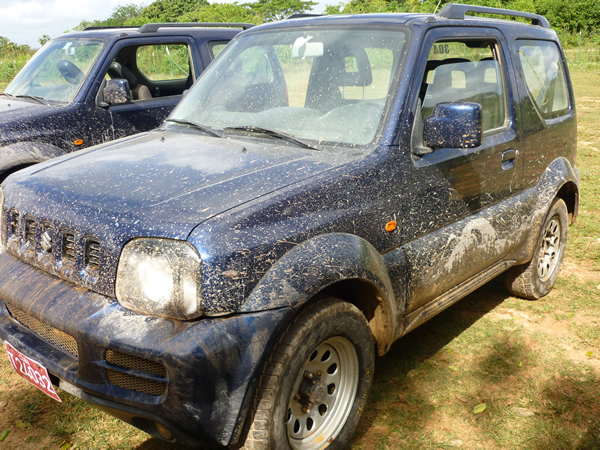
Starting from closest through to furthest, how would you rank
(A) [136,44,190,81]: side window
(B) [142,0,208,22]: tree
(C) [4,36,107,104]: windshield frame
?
(C) [4,36,107,104]: windshield frame → (A) [136,44,190,81]: side window → (B) [142,0,208,22]: tree

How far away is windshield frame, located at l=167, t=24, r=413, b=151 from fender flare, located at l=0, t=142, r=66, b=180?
6.38ft

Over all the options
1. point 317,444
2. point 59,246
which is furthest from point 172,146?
point 317,444

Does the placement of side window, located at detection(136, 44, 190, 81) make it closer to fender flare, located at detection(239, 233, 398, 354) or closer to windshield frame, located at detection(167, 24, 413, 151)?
windshield frame, located at detection(167, 24, 413, 151)

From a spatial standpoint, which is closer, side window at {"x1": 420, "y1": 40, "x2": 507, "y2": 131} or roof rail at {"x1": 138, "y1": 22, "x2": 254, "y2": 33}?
side window at {"x1": 420, "y1": 40, "x2": 507, "y2": 131}

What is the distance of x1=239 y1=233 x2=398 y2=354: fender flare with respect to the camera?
2258mm

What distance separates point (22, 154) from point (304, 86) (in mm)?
2833

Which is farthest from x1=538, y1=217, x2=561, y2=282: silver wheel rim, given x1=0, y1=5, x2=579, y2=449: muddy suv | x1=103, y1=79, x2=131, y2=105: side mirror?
x1=103, y1=79, x2=131, y2=105: side mirror

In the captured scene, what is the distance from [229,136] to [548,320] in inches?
107

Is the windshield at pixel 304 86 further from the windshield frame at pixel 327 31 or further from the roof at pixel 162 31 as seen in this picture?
the roof at pixel 162 31

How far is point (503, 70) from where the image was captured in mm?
3838

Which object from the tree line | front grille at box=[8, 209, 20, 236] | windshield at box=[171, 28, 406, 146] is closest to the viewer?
front grille at box=[8, 209, 20, 236]

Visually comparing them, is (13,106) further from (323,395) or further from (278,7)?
(278,7)

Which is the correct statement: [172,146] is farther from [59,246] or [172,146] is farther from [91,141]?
[91,141]

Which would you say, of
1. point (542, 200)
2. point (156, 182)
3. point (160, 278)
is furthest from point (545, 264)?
point (160, 278)
